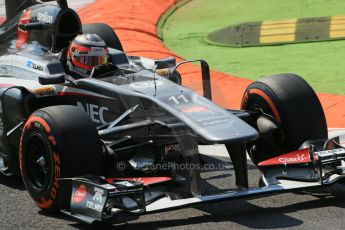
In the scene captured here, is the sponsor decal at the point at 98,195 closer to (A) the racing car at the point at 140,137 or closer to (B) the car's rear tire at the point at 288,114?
(A) the racing car at the point at 140,137

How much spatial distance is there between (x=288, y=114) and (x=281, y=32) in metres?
7.14

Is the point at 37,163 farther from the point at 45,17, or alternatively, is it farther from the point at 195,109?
the point at 45,17

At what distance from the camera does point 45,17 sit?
9625 mm

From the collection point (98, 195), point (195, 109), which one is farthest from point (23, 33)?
point (98, 195)

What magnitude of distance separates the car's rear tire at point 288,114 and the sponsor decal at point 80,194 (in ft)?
6.14

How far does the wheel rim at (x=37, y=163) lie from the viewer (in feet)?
24.5

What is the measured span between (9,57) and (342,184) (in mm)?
3869

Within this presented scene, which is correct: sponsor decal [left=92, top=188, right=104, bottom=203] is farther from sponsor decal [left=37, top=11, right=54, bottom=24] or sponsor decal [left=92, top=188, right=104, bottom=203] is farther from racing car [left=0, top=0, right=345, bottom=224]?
sponsor decal [left=37, top=11, right=54, bottom=24]

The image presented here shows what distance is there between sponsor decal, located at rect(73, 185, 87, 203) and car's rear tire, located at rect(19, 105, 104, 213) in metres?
0.17

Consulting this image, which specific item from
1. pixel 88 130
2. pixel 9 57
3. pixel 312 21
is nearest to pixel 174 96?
pixel 88 130

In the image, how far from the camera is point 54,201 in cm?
729

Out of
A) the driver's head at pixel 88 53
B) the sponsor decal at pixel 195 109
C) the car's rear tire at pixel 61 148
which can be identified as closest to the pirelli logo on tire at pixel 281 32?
the driver's head at pixel 88 53

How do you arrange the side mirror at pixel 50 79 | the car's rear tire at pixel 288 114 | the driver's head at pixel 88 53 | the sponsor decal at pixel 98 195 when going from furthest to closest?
the driver's head at pixel 88 53 < the side mirror at pixel 50 79 < the car's rear tire at pixel 288 114 < the sponsor decal at pixel 98 195

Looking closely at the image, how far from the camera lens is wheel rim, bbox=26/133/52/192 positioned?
7461 mm
